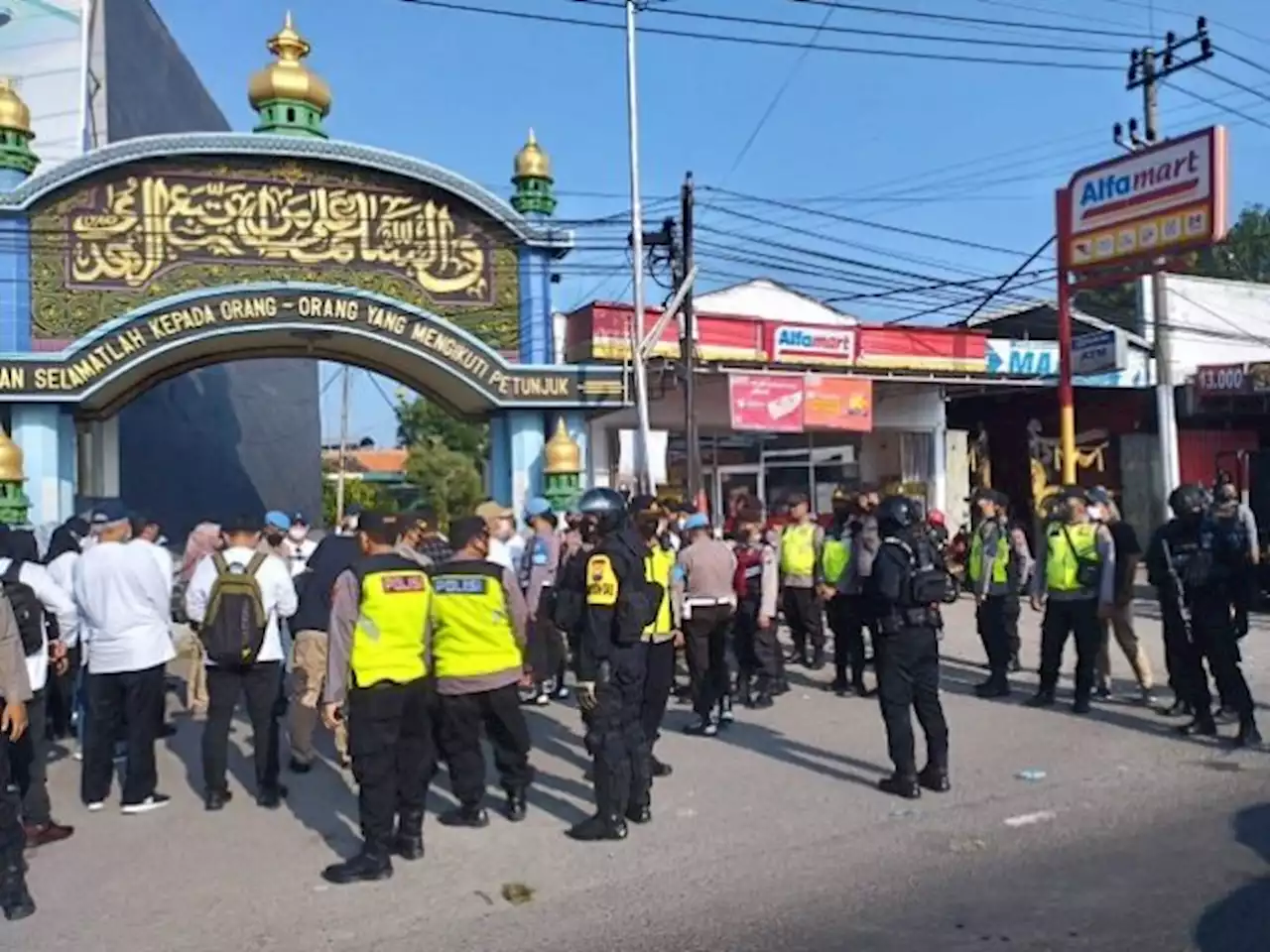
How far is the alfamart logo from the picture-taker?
1920 centimetres

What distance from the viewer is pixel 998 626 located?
10.0 m

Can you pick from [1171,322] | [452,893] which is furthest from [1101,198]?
[452,893]

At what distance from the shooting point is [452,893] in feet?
17.7

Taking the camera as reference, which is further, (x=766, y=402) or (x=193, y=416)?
(x=193, y=416)

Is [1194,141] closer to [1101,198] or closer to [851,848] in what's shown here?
[1101,198]

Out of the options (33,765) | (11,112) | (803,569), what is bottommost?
(33,765)

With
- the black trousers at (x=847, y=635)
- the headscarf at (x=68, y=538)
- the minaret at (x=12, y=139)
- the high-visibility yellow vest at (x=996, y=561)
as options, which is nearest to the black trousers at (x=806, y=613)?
the black trousers at (x=847, y=635)

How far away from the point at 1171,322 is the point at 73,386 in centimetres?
2104

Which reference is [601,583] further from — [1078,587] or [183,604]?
[1078,587]

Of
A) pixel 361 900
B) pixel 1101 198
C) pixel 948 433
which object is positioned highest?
pixel 1101 198

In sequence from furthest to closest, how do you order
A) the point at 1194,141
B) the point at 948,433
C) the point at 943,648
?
1. the point at 948,433
2. the point at 1194,141
3. the point at 943,648

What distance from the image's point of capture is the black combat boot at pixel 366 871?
561 cm

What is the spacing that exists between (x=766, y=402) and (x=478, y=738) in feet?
43.0

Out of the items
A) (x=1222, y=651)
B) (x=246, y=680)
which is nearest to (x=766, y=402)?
(x=1222, y=651)
